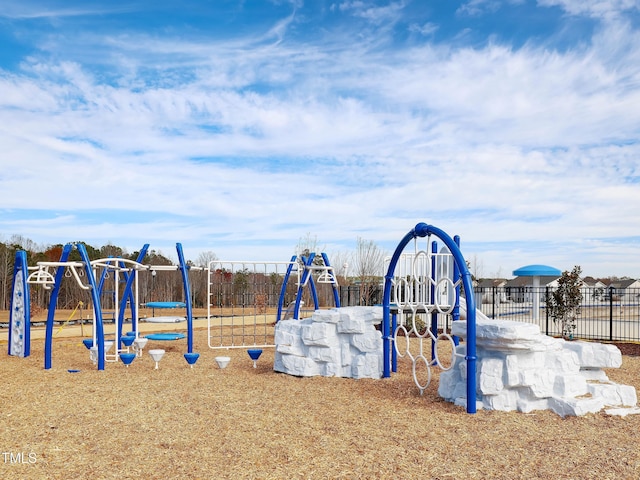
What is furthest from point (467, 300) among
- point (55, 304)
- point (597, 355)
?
point (55, 304)

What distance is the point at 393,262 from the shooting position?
941 centimetres

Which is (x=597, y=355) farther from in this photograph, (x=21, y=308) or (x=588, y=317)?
(x=588, y=317)

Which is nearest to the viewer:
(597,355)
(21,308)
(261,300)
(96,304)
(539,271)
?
(597,355)

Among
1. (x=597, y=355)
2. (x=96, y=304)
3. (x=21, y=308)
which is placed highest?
(x=96, y=304)

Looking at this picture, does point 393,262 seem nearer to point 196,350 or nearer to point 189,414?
point 189,414

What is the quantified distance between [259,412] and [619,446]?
4057 mm

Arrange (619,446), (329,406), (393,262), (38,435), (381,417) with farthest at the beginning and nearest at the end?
(393,262) < (329,406) < (381,417) < (38,435) < (619,446)

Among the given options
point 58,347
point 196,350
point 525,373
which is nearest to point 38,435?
point 525,373

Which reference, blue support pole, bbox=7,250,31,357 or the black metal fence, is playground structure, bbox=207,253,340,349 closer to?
blue support pole, bbox=7,250,31,357

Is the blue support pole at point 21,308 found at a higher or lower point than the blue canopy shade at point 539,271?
lower

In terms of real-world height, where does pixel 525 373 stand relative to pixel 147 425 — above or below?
above

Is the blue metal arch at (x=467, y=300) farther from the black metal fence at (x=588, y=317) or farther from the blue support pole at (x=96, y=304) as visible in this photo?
the black metal fence at (x=588, y=317)

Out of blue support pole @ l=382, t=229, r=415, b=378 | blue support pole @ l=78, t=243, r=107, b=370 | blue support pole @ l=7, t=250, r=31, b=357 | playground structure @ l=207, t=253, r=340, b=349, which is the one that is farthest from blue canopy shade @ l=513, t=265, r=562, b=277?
blue support pole @ l=7, t=250, r=31, b=357

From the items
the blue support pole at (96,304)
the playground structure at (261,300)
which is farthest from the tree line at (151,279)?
the blue support pole at (96,304)
